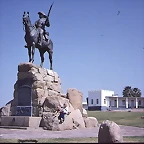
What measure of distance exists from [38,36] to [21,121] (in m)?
5.80

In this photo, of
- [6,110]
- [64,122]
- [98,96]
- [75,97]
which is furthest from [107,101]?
[64,122]

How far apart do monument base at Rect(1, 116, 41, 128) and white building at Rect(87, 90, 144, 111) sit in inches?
2528

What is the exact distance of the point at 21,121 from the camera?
16.2 m

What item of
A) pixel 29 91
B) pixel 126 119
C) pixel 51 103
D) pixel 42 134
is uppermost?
pixel 29 91

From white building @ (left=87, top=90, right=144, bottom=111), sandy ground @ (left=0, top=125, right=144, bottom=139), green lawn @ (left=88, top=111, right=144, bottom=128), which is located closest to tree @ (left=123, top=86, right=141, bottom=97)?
white building @ (left=87, top=90, right=144, bottom=111)

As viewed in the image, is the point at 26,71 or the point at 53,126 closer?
the point at 53,126

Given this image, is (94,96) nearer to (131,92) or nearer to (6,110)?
(131,92)

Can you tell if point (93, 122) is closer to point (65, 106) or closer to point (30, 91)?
point (65, 106)

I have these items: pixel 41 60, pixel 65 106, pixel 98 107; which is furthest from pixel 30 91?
pixel 98 107

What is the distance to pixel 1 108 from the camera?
60.3 feet

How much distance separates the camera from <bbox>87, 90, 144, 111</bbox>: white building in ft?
265

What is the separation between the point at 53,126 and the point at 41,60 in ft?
21.5

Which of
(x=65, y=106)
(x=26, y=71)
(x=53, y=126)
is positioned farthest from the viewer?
(x=26, y=71)

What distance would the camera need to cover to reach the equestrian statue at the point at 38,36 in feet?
61.1
